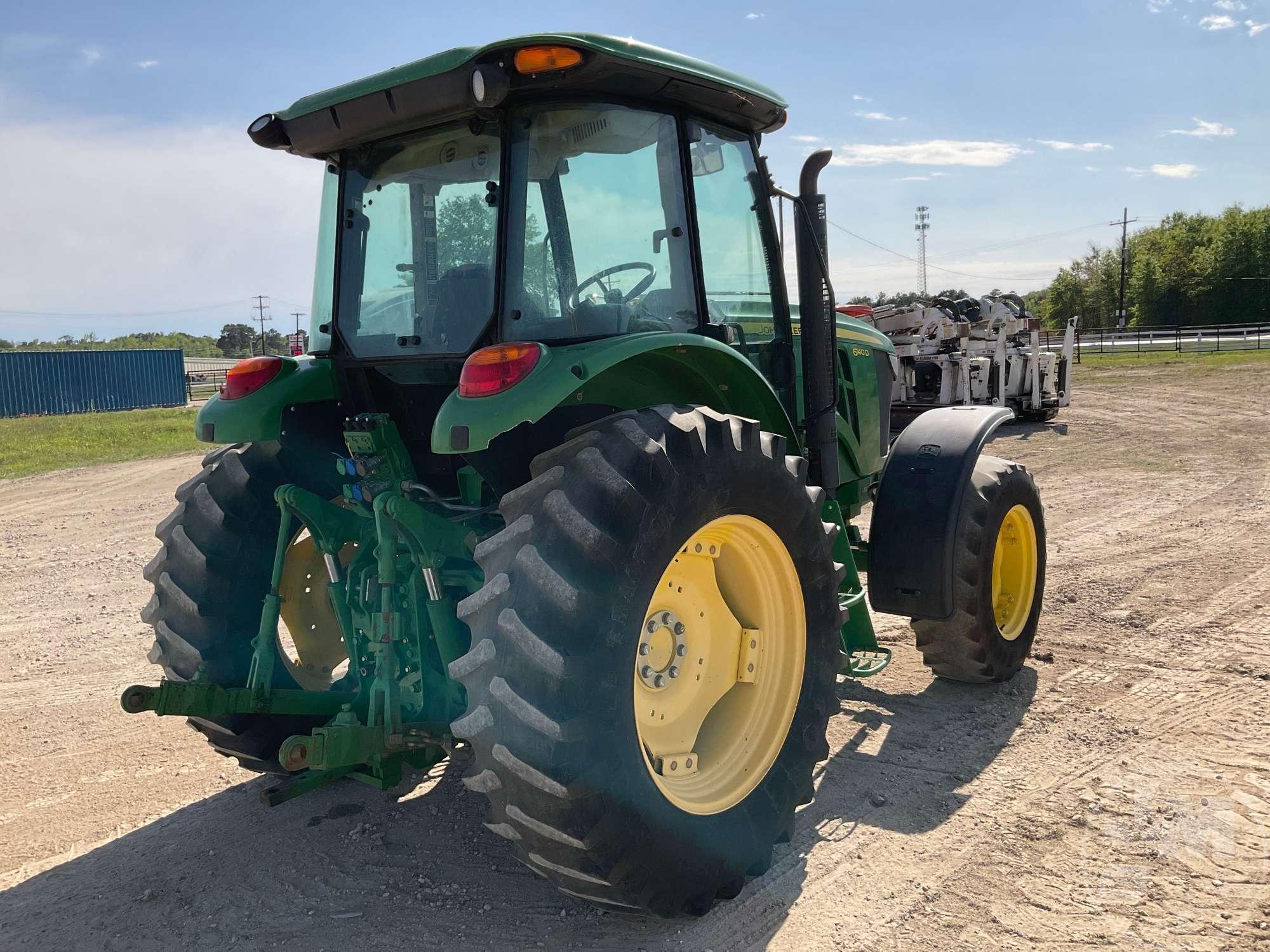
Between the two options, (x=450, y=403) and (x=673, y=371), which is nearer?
(x=450, y=403)

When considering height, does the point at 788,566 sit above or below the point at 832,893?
above

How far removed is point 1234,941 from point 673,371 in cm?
243

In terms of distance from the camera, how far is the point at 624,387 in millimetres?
3305

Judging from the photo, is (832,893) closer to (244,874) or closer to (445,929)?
(445,929)

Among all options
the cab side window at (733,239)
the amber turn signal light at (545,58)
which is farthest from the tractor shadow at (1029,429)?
the amber turn signal light at (545,58)

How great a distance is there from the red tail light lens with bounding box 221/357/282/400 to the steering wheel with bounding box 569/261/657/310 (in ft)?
4.24

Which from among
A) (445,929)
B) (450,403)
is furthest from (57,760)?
(450,403)

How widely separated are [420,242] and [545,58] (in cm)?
88

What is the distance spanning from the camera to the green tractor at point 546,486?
2668 millimetres

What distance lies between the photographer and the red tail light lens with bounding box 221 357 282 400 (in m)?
3.72

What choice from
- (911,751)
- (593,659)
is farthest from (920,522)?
(593,659)

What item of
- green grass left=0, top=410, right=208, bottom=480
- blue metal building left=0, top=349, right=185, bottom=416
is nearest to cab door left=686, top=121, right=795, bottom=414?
green grass left=0, top=410, right=208, bottom=480

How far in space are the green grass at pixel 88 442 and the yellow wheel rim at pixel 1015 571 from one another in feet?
46.3

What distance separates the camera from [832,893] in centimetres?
321
